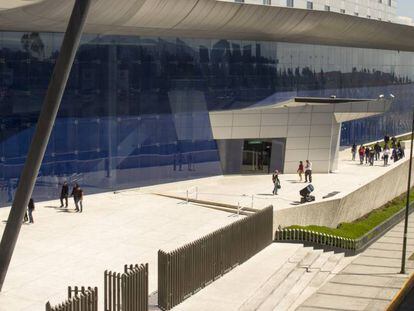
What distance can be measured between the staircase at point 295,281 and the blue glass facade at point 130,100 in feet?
35.9

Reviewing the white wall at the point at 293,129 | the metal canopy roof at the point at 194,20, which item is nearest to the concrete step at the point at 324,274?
the white wall at the point at 293,129

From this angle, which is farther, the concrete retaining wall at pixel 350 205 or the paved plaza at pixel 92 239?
the concrete retaining wall at pixel 350 205

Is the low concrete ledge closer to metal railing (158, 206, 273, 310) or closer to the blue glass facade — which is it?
metal railing (158, 206, 273, 310)

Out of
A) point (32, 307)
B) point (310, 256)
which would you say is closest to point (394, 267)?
point (310, 256)

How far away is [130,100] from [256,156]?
32.8ft

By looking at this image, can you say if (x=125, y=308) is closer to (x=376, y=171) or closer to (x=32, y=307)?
(x=32, y=307)

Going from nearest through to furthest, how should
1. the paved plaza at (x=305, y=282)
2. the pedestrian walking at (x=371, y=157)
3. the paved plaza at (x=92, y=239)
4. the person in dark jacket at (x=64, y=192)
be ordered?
1. the paved plaza at (x=92, y=239)
2. the paved plaza at (x=305, y=282)
3. the person in dark jacket at (x=64, y=192)
4. the pedestrian walking at (x=371, y=157)

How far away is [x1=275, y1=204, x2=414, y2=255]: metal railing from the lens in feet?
113

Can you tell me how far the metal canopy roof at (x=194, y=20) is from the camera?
33281 millimetres

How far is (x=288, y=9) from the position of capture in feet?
151

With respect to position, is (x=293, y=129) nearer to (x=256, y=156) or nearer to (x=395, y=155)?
(x=256, y=156)

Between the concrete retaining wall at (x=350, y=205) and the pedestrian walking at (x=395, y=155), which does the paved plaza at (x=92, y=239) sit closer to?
the concrete retaining wall at (x=350, y=205)

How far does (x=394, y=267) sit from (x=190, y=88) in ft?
45.4

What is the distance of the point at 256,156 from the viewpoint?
49.1 meters
